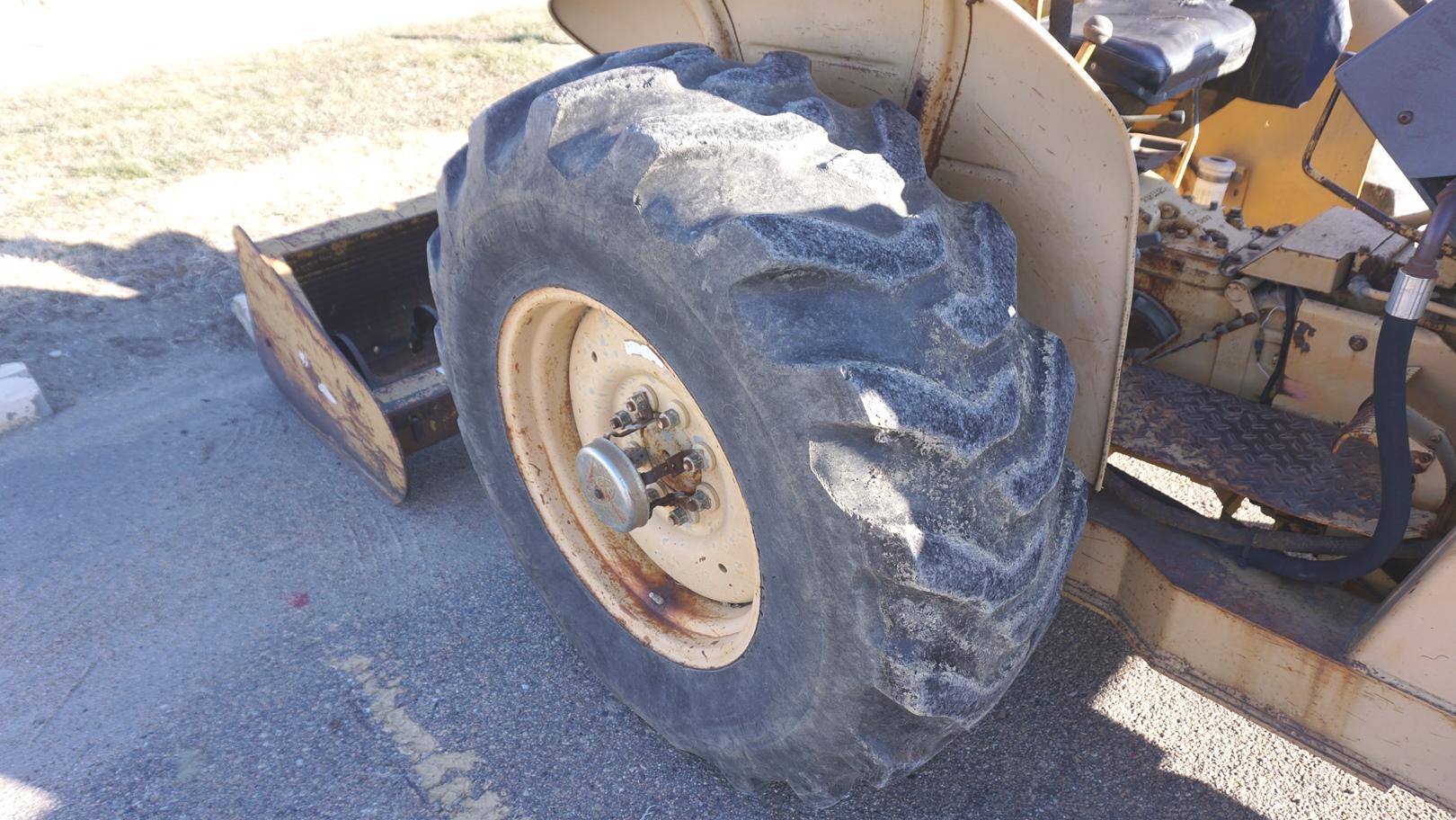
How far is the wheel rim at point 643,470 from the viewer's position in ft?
6.23

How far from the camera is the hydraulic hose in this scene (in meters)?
1.39

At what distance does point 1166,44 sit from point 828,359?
1325 millimetres

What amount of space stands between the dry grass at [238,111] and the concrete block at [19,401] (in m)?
1.31

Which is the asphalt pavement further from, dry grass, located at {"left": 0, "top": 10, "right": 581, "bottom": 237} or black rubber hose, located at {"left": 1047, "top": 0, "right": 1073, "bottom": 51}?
dry grass, located at {"left": 0, "top": 10, "right": 581, "bottom": 237}

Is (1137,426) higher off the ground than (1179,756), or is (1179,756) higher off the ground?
(1137,426)

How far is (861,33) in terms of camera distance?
1.76 m

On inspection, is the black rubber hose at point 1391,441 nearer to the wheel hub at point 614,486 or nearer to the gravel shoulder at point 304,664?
the gravel shoulder at point 304,664

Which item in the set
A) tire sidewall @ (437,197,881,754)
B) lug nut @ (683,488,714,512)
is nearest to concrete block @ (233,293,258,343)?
tire sidewall @ (437,197,881,754)

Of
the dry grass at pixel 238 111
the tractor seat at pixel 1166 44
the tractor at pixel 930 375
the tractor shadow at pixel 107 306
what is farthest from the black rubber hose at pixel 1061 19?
the dry grass at pixel 238 111

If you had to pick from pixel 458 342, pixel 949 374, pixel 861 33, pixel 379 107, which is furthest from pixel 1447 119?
pixel 379 107

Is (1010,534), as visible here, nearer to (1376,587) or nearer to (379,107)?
(1376,587)

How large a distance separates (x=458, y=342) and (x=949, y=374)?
1103mm

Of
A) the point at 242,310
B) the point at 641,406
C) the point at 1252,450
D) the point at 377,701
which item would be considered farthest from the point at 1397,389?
the point at 242,310

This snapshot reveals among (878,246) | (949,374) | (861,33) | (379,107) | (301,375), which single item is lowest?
(379,107)
